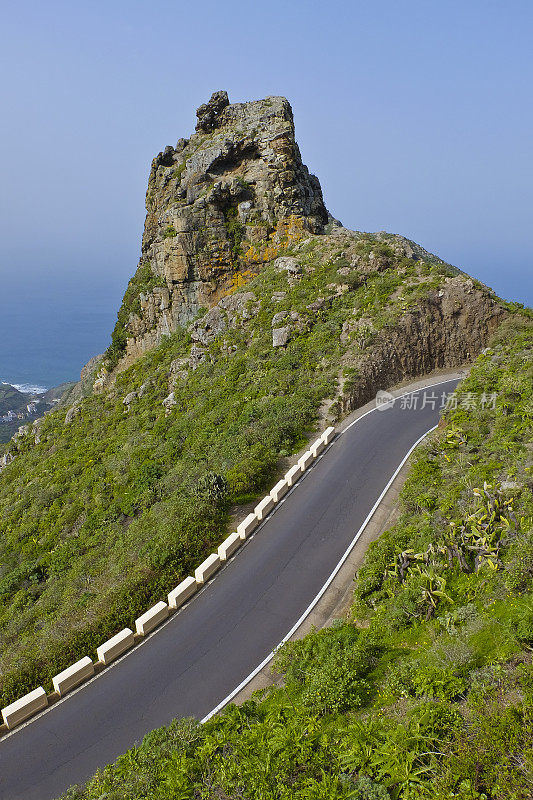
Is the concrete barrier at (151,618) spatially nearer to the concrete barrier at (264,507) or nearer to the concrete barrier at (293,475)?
the concrete barrier at (264,507)

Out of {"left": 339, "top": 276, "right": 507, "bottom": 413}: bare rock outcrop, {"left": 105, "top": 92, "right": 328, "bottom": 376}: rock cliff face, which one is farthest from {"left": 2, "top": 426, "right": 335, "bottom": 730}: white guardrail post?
{"left": 105, "top": 92, "right": 328, "bottom": 376}: rock cliff face

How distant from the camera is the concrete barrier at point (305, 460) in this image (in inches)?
659

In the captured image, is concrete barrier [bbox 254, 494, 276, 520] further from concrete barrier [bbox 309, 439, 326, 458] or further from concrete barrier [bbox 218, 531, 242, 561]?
concrete barrier [bbox 309, 439, 326, 458]

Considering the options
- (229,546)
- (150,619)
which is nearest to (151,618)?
(150,619)

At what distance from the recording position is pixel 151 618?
1103 cm

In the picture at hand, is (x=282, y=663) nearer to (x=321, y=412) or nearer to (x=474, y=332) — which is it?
(x=321, y=412)

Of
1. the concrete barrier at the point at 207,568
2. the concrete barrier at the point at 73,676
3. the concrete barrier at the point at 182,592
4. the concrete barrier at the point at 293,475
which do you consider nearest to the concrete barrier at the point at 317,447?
the concrete barrier at the point at 293,475

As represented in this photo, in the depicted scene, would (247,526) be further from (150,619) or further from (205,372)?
(205,372)

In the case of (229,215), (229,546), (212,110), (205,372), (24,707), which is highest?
(212,110)

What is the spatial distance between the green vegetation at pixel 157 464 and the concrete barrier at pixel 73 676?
0.55m

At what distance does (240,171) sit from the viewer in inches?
1385

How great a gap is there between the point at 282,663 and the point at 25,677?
5.83 meters

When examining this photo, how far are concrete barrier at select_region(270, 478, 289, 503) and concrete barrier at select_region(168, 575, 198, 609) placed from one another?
13.4ft

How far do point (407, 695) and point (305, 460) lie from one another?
10.4 metres
